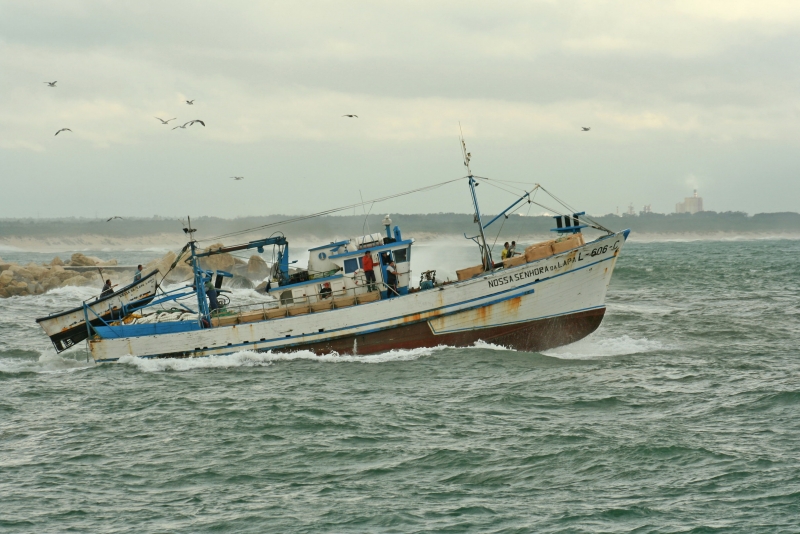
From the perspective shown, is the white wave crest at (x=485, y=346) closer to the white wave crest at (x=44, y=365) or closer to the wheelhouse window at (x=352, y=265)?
the wheelhouse window at (x=352, y=265)

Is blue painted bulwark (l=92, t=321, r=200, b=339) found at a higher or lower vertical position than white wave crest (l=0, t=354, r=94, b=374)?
higher

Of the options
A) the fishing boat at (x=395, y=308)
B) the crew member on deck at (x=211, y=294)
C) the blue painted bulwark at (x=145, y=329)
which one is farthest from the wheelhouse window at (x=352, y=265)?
the blue painted bulwark at (x=145, y=329)

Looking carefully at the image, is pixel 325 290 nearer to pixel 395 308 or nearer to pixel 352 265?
pixel 352 265

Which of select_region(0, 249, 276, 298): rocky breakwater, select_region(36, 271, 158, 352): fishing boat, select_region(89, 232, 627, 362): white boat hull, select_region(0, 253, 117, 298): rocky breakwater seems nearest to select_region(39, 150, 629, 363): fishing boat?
select_region(89, 232, 627, 362): white boat hull

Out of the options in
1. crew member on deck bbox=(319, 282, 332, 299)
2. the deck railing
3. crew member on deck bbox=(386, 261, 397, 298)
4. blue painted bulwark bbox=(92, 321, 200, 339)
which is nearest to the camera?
the deck railing

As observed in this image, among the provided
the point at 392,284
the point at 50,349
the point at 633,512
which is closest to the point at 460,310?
the point at 392,284

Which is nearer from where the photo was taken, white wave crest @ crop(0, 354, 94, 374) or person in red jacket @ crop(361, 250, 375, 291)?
white wave crest @ crop(0, 354, 94, 374)

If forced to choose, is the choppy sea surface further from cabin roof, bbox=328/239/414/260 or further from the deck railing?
cabin roof, bbox=328/239/414/260

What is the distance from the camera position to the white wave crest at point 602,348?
2595 centimetres

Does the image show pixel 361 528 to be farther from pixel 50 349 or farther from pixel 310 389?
pixel 50 349

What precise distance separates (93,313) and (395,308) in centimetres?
1099

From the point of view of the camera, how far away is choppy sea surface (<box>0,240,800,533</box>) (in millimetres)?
12781

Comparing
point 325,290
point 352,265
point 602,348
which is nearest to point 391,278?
point 352,265

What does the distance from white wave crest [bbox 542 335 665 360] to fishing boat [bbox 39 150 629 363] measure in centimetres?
43
